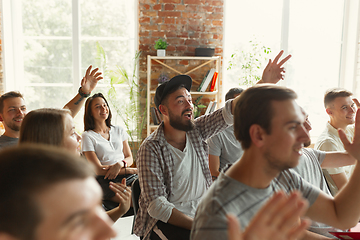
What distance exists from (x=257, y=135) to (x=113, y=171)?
6.56 feet

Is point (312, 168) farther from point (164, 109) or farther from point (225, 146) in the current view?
point (164, 109)

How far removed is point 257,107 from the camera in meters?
1.08

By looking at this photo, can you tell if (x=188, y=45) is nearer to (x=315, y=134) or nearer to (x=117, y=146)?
(x=117, y=146)

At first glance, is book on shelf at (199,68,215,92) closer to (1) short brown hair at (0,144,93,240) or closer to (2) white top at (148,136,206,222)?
(2) white top at (148,136,206,222)

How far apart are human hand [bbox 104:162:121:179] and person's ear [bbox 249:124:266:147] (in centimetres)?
196

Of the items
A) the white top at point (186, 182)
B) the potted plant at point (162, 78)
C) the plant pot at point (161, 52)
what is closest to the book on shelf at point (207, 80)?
the potted plant at point (162, 78)

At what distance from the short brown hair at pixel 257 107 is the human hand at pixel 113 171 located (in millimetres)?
1882

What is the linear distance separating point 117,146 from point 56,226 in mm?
2630

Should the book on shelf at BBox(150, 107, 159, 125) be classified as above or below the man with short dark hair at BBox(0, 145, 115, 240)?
below

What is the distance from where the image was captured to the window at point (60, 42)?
175 inches

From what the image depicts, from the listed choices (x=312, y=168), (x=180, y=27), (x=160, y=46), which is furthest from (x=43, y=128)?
(x=180, y=27)

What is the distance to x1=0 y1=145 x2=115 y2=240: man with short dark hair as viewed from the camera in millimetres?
558

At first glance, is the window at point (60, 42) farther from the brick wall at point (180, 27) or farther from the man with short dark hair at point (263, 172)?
the man with short dark hair at point (263, 172)

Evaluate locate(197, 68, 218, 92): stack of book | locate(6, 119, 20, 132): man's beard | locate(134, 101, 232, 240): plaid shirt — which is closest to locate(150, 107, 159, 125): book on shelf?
locate(197, 68, 218, 92): stack of book
